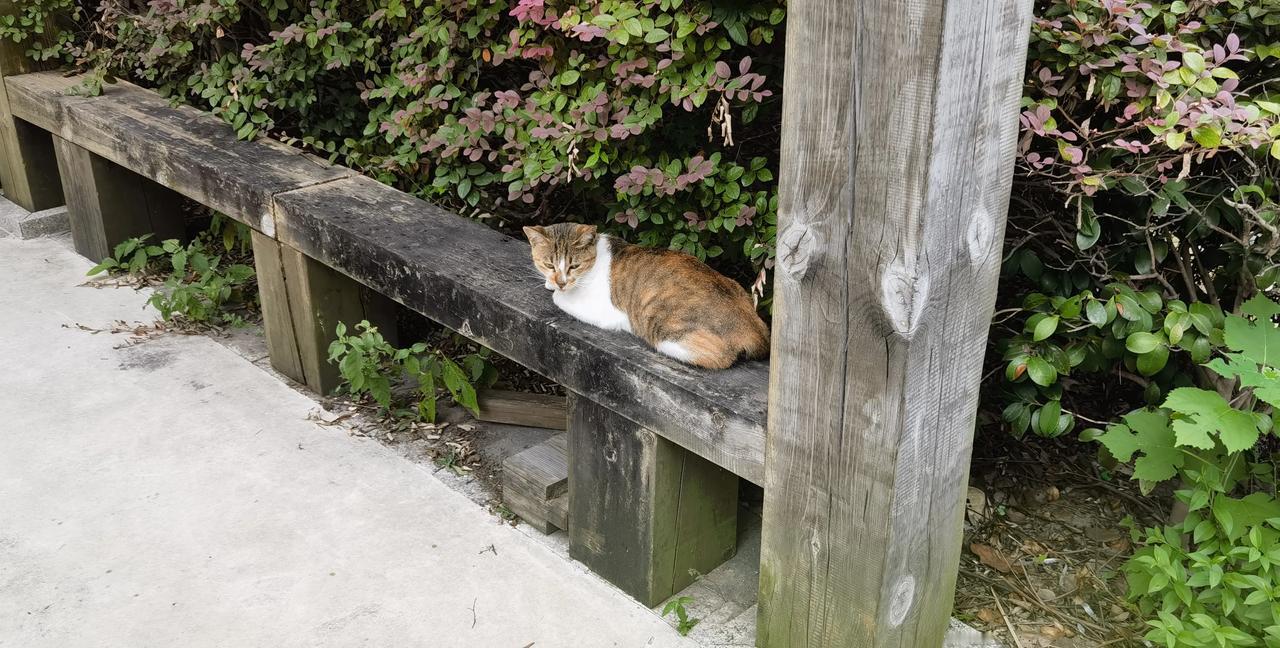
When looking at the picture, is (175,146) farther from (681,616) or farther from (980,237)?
(980,237)

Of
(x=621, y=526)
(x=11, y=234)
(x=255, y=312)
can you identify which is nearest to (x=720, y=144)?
(x=621, y=526)

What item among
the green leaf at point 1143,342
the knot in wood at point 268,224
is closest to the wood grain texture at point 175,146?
the knot in wood at point 268,224

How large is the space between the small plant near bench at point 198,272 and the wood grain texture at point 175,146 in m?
0.39

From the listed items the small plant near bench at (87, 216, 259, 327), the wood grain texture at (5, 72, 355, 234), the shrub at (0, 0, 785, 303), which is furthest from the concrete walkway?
the shrub at (0, 0, 785, 303)

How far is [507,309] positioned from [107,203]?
8.48 feet

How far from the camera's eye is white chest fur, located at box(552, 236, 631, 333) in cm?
288

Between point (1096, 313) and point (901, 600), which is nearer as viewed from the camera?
point (901, 600)

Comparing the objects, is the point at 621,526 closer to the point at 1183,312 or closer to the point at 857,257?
the point at 857,257

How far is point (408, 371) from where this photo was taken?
356 cm

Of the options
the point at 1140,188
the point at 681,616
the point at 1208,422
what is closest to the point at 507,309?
the point at 681,616

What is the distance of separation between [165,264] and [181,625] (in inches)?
96.8

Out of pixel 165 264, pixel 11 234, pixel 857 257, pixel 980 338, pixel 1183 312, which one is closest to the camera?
pixel 857 257

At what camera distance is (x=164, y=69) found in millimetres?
4586

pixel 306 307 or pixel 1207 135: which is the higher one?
pixel 1207 135
